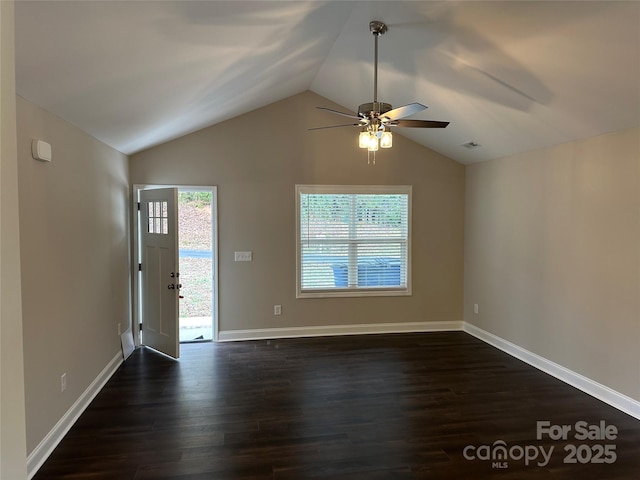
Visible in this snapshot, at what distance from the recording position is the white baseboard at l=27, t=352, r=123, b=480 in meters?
2.40

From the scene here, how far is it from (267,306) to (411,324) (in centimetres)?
213

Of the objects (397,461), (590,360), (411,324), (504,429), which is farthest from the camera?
(411,324)

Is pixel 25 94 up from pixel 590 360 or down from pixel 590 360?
up

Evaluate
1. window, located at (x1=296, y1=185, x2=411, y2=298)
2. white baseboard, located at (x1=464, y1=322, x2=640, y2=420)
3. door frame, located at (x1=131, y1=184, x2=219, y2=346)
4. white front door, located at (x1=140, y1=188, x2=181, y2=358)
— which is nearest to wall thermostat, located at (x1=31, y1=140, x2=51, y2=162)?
white front door, located at (x1=140, y1=188, x2=181, y2=358)

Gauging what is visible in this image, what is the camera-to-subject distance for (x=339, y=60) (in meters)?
3.95

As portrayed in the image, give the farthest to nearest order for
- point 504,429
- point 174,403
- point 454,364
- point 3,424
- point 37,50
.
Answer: point 454,364 → point 174,403 → point 504,429 → point 37,50 → point 3,424

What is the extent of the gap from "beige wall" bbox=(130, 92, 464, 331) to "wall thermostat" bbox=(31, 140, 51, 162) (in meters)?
2.25

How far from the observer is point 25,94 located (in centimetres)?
230

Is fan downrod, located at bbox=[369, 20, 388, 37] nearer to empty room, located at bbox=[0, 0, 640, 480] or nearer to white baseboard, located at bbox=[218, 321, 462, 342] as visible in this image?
empty room, located at bbox=[0, 0, 640, 480]

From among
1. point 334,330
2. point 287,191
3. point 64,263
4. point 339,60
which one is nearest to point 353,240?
point 287,191

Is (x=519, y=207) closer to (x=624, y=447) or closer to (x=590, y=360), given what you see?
(x=590, y=360)

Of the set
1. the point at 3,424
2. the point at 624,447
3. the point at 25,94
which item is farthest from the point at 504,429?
the point at 25,94

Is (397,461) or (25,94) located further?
(397,461)

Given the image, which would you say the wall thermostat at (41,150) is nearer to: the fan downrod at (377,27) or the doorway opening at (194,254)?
the fan downrod at (377,27)
